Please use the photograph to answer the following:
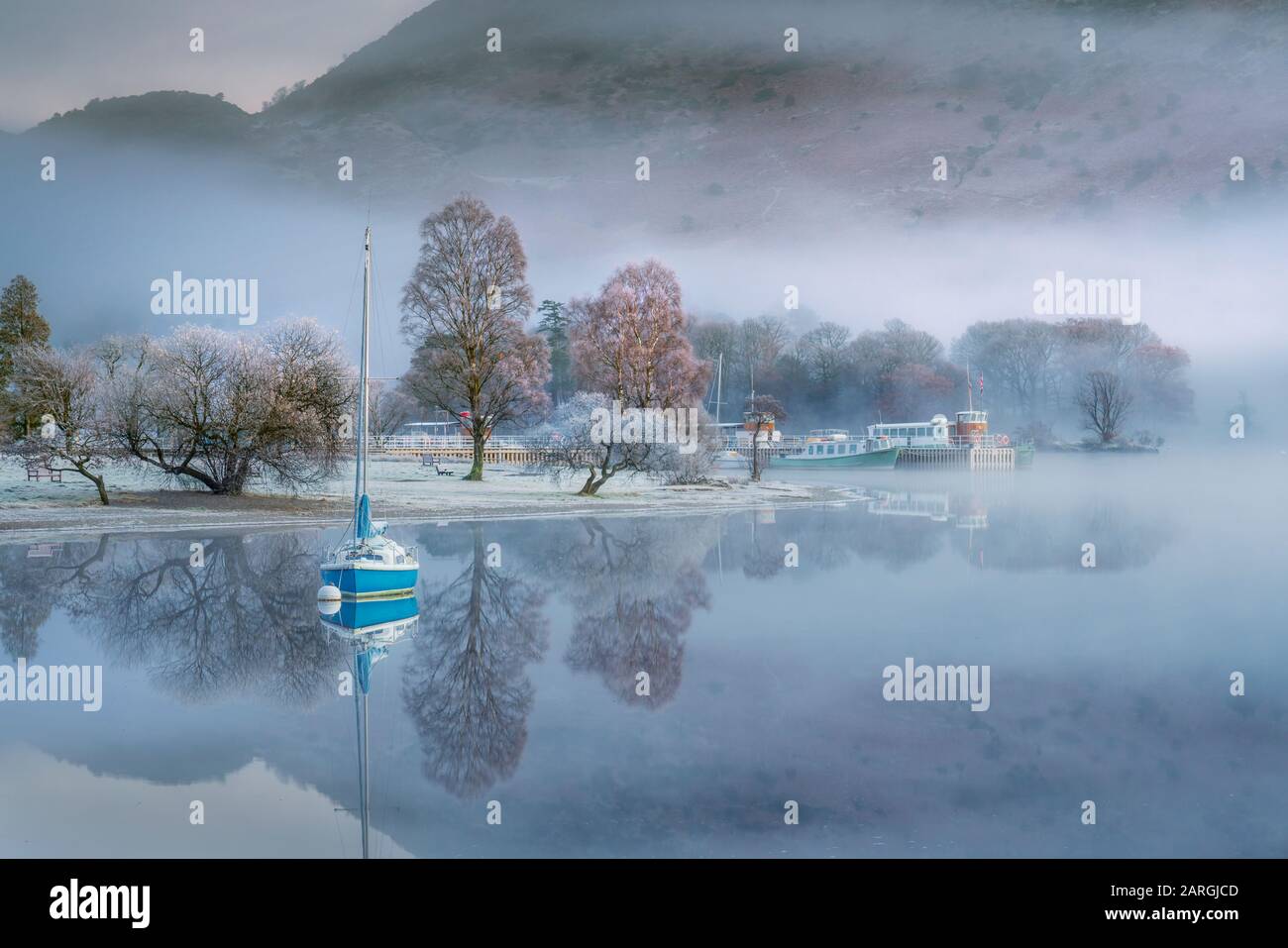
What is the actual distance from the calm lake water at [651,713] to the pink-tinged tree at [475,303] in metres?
23.9

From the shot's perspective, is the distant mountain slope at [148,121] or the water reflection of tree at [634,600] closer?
the water reflection of tree at [634,600]

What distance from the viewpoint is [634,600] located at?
54.4ft

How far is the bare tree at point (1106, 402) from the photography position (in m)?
97.7

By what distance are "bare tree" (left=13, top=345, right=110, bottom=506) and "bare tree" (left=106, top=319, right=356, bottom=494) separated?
54 centimetres

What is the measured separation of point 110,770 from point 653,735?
459 centimetres

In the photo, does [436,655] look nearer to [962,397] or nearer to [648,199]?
[648,199]

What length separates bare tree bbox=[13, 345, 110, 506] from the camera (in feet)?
93.4

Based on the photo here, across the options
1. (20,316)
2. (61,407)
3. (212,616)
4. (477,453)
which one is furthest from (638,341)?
(212,616)

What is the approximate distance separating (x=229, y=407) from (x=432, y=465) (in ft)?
61.3

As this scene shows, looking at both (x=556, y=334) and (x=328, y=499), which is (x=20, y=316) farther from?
(x=556, y=334)

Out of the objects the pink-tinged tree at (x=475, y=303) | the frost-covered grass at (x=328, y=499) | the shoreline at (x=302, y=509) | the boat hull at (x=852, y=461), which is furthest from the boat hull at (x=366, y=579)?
the boat hull at (x=852, y=461)

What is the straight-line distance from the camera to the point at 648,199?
9781 cm

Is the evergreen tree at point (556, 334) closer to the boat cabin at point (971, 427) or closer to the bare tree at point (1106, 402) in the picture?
the boat cabin at point (971, 427)

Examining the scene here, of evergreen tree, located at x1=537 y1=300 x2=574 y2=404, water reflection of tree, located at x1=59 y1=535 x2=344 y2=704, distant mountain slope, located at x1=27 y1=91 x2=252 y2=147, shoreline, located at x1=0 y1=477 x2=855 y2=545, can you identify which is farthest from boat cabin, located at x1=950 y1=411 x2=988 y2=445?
water reflection of tree, located at x1=59 y1=535 x2=344 y2=704
